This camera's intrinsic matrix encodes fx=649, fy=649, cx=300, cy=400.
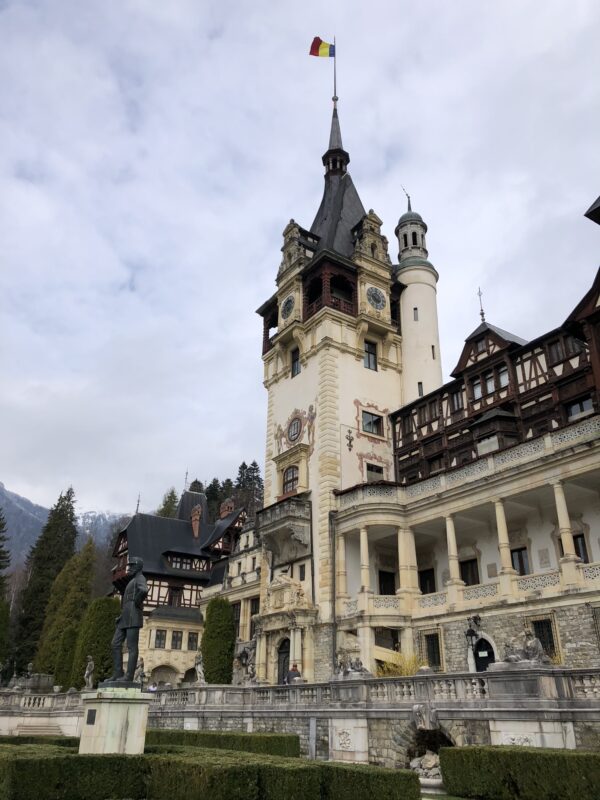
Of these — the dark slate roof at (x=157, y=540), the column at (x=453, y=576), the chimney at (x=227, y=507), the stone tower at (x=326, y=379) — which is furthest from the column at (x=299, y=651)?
the chimney at (x=227, y=507)

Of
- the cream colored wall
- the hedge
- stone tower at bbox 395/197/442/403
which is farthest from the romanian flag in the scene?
the hedge

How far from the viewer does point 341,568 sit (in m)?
34.9

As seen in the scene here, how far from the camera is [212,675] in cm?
4475

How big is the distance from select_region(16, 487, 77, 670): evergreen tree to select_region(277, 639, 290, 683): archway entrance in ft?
139

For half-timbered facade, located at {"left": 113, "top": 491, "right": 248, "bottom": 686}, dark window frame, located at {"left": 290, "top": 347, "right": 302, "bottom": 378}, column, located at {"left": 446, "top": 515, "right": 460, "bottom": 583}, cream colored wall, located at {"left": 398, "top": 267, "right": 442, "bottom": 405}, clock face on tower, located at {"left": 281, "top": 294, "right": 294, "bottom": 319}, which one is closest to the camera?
column, located at {"left": 446, "top": 515, "right": 460, "bottom": 583}

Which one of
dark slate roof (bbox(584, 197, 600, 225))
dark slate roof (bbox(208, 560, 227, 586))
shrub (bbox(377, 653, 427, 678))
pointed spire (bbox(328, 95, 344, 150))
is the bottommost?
shrub (bbox(377, 653, 427, 678))

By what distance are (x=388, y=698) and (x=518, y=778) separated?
752cm

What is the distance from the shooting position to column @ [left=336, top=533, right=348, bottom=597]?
34312mm

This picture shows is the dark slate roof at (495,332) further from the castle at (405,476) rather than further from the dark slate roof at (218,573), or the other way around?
the dark slate roof at (218,573)

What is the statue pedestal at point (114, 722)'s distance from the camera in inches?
596

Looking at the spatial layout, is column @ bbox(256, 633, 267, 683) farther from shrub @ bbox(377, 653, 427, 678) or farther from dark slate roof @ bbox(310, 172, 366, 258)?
dark slate roof @ bbox(310, 172, 366, 258)

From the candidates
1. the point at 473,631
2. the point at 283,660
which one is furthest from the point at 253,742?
the point at 283,660

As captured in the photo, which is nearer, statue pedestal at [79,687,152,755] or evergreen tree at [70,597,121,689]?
statue pedestal at [79,687,152,755]

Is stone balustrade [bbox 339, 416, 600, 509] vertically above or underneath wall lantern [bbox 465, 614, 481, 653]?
above
